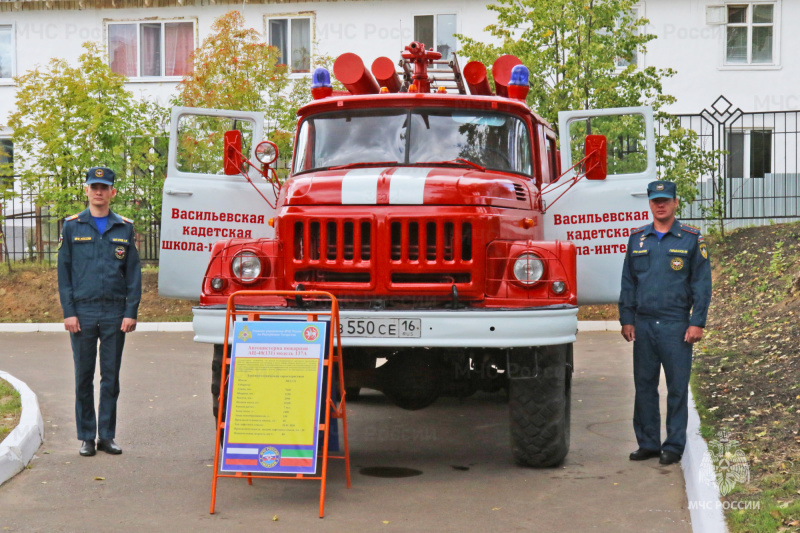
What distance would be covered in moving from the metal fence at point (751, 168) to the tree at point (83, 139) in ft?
35.9

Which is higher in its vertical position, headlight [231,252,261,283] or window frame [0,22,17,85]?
window frame [0,22,17,85]

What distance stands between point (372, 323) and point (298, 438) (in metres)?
0.84

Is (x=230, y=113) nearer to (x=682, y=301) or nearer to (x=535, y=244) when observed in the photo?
(x=535, y=244)

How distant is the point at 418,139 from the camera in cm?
745

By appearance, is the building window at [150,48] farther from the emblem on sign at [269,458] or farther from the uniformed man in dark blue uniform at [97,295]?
the emblem on sign at [269,458]

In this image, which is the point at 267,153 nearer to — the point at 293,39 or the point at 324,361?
the point at 324,361

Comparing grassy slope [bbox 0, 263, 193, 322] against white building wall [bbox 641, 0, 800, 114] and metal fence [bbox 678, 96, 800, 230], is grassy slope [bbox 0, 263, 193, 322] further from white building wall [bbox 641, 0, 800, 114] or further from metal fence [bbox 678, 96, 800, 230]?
white building wall [bbox 641, 0, 800, 114]

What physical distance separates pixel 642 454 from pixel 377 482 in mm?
1950

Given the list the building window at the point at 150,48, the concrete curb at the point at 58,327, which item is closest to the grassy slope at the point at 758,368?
the concrete curb at the point at 58,327

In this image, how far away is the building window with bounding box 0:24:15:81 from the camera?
85.8 feet

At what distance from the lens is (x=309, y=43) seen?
24.9 meters

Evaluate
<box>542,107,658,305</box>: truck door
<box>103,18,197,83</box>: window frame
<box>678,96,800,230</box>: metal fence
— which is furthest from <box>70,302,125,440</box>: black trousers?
<box>103,18,197,83</box>: window frame

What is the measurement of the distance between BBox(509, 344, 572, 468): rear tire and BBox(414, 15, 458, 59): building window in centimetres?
1869

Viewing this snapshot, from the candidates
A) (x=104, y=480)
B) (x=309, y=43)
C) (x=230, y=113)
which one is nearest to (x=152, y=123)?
(x=309, y=43)
